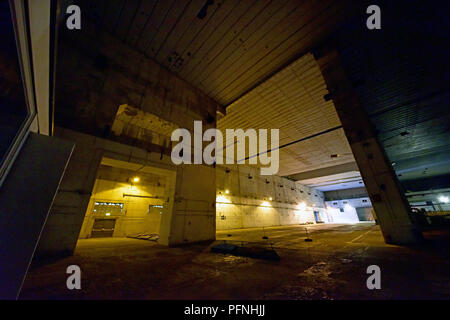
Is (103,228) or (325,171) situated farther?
(325,171)

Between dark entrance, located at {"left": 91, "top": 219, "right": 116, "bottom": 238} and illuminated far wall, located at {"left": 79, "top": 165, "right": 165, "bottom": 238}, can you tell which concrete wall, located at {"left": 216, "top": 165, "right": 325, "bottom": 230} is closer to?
illuminated far wall, located at {"left": 79, "top": 165, "right": 165, "bottom": 238}

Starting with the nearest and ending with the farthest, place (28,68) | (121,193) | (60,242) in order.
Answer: (28,68) → (60,242) → (121,193)

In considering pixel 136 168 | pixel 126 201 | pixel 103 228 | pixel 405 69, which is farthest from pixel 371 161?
pixel 103 228

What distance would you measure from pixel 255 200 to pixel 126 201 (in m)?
12.5

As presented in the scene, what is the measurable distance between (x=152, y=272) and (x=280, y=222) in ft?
65.4

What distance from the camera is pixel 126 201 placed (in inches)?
388

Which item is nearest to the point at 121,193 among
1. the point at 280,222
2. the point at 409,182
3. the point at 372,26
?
the point at 372,26

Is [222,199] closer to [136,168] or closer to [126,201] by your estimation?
[126,201]

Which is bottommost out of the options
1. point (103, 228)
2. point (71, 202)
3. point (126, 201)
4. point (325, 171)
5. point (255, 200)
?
point (103, 228)

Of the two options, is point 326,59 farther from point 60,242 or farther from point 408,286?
point 60,242

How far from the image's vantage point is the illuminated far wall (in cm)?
880
